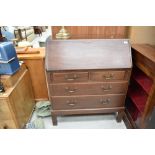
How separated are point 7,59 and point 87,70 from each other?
0.82 meters

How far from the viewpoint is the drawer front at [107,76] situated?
1.52m

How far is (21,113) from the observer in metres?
1.71

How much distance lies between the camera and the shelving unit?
1309mm

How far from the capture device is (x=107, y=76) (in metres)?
1.54

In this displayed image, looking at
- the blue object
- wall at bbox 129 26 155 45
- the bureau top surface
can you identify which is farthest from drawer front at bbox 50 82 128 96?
wall at bbox 129 26 155 45

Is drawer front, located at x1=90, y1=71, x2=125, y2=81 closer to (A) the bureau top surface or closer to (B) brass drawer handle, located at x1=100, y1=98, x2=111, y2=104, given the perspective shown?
(A) the bureau top surface

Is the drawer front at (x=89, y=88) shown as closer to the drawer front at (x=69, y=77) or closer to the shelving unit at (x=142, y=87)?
the drawer front at (x=69, y=77)

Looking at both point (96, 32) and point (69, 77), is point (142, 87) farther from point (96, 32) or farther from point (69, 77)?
point (96, 32)

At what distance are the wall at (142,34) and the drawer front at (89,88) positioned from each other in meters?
0.71

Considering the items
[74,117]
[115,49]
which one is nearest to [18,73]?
[74,117]

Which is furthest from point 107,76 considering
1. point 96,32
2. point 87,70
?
point 96,32

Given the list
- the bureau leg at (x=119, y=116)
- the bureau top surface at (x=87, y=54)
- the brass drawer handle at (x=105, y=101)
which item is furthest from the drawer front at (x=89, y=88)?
the bureau leg at (x=119, y=116)
